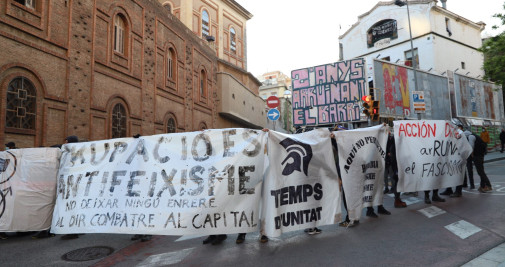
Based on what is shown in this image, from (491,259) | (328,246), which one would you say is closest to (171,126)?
(328,246)

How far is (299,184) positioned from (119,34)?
44.8 ft

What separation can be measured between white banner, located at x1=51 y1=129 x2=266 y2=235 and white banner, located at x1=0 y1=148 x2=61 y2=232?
1.36ft

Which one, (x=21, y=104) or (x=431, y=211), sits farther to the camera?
(x=21, y=104)

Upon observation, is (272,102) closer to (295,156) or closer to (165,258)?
(295,156)

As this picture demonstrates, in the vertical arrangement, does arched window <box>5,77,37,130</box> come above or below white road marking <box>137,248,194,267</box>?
above

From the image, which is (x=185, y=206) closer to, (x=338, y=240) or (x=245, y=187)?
(x=245, y=187)

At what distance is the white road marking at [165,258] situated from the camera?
4.69 metres

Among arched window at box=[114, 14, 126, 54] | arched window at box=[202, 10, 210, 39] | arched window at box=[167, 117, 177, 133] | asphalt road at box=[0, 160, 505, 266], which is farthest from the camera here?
arched window at box=[202, 10, 210, 39]

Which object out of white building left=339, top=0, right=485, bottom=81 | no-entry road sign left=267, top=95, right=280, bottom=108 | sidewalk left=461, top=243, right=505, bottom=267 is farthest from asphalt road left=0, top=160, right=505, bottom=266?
white building left=339, top=0, right=485, bottom=81

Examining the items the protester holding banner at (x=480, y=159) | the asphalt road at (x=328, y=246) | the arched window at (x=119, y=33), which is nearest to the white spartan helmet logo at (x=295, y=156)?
the asphalt road at (x=328, y=246)

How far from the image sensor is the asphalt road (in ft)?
14.7

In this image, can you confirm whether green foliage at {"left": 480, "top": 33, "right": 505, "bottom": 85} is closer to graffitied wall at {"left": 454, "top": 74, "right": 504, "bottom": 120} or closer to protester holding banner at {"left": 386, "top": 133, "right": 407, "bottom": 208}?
graffitied wall at {"left": 454, "top": 74, "right": 504, "bottom": 120}

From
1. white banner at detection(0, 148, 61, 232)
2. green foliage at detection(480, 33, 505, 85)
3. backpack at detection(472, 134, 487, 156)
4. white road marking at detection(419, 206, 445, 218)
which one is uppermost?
green foliage at detection(480, 33, 505, 85)

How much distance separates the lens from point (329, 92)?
29.2 m
